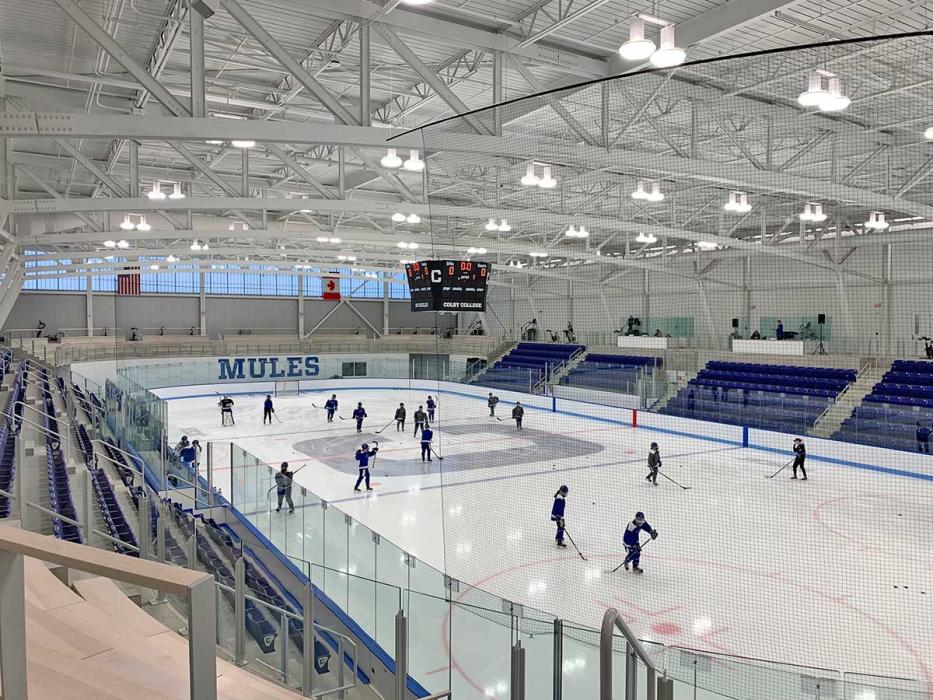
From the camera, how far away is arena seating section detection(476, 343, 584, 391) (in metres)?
21.0

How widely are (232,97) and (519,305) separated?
656 centimetres

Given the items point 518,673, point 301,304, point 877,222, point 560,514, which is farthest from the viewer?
point 301,304

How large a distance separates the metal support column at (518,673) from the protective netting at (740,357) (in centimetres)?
36

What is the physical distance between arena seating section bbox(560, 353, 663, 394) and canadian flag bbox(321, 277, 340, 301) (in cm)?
2566

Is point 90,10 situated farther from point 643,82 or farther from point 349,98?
point 643,82

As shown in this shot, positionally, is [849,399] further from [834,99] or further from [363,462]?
[363,462]

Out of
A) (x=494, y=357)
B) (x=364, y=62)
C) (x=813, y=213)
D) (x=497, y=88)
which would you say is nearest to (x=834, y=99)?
(x=813, y=213)

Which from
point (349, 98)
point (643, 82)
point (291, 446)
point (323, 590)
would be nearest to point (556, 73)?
point (643, 82)

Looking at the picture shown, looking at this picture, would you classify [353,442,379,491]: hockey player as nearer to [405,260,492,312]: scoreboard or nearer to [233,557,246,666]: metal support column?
[405,260,492,312]: scoreboard

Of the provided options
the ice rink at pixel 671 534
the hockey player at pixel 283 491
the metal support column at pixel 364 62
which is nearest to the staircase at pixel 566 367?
the ice rink at pixel 671 534

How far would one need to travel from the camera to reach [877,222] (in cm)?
A: 615

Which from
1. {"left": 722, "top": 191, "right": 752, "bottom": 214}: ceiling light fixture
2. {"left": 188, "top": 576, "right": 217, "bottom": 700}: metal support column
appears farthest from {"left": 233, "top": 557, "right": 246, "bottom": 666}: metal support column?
{"left": 722, "top": 191, "right": 752, "bottom": 214}: ceiling light fixture

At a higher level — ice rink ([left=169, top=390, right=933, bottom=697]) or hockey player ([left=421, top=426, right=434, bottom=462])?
hockey player ([left=421, top=426, right=434, bottom=462])

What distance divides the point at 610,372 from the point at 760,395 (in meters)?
5.02
